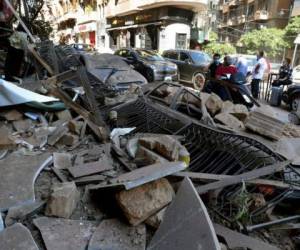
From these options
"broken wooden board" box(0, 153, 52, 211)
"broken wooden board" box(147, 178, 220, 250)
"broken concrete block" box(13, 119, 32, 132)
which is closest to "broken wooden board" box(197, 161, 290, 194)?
"broken wooden board" box(147, 178, 220, 250)

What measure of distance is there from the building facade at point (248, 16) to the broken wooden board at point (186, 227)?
122 feet

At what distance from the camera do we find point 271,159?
12.3ft

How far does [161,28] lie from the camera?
2623 cm

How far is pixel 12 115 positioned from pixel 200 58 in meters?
11.4

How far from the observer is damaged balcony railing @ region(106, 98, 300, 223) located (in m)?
3.43

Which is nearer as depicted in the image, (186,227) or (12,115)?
(186,227)

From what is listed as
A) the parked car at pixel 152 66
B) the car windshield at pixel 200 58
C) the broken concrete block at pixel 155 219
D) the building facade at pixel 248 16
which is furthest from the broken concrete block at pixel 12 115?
the building facade at pixel 248 16

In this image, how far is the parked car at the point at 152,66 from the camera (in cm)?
1331

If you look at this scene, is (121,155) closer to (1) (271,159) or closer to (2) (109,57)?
(1) (271,159)

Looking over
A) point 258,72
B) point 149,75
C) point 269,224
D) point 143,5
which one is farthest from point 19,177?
point 143,5

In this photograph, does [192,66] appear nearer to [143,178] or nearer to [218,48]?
[143,178]

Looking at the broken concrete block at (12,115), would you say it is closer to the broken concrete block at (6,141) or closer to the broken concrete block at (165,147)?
the broken concrete block at (6,141)

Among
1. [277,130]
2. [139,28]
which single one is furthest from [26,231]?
[139,28]

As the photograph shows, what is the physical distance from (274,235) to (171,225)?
4.95 feet
